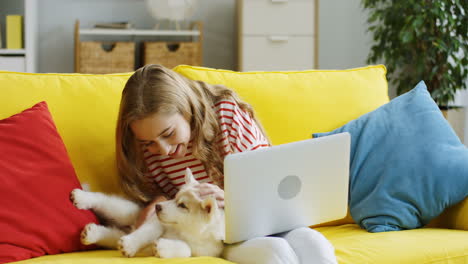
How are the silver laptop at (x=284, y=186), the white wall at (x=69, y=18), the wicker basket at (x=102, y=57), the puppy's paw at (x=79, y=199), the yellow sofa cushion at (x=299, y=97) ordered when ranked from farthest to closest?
1. the white wall at (x=69, y=18)
2. the wicker basket at (x=102, y=57)
3. the yellow sofa cushion at (x=299, y=97)
4. the puppy's paw at (x=79, y=199)
5. the silver laptop at (x=284, y=186)

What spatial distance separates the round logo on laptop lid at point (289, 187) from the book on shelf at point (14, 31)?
3.02 meters

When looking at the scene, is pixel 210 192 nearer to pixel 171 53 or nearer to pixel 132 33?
pixel 171 53

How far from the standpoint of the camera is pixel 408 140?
1781 millimetres

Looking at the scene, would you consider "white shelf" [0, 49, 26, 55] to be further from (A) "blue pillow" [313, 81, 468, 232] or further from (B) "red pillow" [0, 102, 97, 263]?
(A) "blue pillow" [313, 81, 468, 232]

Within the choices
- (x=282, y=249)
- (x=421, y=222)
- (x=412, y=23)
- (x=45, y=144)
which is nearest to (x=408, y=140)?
(x=421, y=222)

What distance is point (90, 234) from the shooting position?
4.78 ft

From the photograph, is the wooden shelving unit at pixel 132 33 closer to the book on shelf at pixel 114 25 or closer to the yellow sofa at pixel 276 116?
the book on shelf at pixel 114 25

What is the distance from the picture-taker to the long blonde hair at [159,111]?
1.53 metres

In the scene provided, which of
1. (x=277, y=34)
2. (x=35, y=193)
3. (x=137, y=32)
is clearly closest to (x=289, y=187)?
(x=35, y=193)

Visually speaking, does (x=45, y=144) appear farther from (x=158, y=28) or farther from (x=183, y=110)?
(x=158, y=28)

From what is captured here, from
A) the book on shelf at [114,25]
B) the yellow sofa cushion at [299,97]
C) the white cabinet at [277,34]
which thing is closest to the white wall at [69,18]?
the book on shelf at [114,25]

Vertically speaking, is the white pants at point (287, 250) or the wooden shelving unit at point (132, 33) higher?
the wooden shelving unit at point (132, 33)

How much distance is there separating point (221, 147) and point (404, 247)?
581 millimetres

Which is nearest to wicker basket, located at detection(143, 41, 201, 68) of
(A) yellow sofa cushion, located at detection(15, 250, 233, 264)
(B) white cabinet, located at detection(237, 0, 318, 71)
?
(B) white cabinet, located at detection(237, 0, 318, 71)
